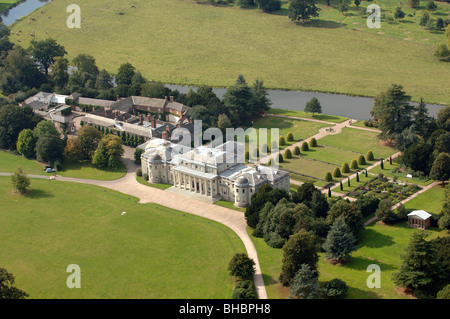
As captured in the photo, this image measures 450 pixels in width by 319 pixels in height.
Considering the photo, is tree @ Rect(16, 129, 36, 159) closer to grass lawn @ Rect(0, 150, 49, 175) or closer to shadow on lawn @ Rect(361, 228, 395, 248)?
grass lawn @ Rect(0, 150, 49, 175)

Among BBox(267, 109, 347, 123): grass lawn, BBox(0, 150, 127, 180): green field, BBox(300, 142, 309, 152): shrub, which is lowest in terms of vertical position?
BBox(0, 150, 127, 180): green field

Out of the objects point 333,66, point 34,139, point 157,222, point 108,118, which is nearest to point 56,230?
point 157,222

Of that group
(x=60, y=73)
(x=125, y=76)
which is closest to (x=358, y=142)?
(x=125, y=76)

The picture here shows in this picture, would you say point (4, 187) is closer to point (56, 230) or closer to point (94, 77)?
point (56, 230)

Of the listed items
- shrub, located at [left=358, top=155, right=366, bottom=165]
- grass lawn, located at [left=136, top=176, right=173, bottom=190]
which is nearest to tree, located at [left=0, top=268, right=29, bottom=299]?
grass lawn, located at [left=136, top=176, right=173, bottom=190]

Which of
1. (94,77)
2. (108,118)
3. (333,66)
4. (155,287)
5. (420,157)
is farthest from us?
(333,66)

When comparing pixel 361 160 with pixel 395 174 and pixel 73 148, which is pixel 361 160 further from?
pixel 73 148
